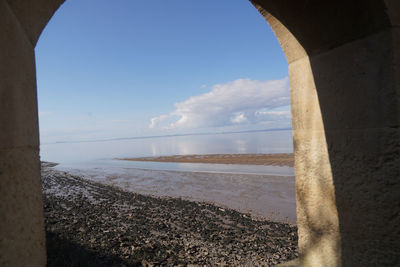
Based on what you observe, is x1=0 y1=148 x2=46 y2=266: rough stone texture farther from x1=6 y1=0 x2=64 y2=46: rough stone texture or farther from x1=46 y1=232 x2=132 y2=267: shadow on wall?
x1=46 y1=232 x2=132 y2=267: shadow on wall

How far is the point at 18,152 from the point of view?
1145 millimetres

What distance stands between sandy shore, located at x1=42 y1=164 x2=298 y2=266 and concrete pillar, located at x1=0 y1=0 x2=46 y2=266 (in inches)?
171

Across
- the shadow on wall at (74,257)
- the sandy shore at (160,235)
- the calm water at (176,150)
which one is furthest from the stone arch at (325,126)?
the calm water at (176,150)

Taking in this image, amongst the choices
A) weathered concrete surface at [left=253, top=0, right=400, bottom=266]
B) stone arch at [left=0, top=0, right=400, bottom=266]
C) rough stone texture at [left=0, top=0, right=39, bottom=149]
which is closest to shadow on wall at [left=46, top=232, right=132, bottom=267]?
stone arch at [left=0, top=0, right=400, bottom=266]

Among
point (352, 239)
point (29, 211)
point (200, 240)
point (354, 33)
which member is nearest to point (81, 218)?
point (200, 240)

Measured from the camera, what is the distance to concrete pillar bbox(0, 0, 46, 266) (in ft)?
3.31

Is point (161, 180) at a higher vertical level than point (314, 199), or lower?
lower

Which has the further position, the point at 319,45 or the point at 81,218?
the point at 81,218

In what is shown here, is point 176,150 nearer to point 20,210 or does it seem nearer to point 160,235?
point 160,235

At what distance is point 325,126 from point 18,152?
238 cm

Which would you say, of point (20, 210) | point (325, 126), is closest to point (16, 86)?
point (20, 210)

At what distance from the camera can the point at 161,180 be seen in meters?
16.1

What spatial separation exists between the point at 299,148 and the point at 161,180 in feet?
48.0

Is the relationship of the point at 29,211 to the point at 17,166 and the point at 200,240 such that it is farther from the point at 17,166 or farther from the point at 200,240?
the point at 200,240
